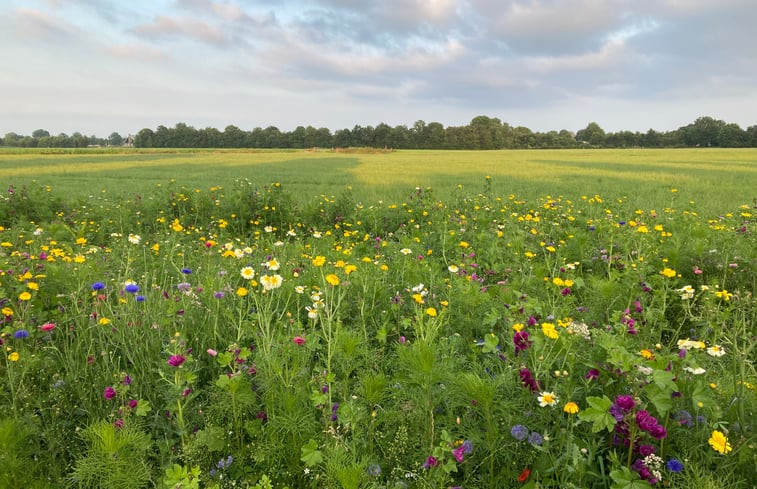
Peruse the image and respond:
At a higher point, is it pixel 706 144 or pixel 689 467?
pixel 706 144

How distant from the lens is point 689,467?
63.6 inches

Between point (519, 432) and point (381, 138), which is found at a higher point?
point (381, 138)

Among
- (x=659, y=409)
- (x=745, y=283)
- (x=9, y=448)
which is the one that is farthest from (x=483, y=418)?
(x=745, y=283)

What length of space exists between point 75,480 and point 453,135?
9284 cm

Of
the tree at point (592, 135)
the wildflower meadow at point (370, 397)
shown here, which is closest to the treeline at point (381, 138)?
the tree at point (592, 135)

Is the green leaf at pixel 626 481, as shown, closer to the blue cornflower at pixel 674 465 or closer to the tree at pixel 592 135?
the blue cornflower at pixel 674 465

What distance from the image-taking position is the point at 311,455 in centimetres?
164

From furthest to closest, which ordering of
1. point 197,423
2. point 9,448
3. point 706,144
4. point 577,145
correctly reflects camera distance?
point 577,145 < point 706,144 < point 197,423 < point 9,448

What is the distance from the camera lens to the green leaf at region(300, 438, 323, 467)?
161 centimetres

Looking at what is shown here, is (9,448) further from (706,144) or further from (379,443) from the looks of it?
(706,144)

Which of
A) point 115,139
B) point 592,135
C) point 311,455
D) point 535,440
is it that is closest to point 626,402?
point 535,440

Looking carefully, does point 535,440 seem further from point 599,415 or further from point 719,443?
point 719,443

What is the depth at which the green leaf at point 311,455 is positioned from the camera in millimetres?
1609

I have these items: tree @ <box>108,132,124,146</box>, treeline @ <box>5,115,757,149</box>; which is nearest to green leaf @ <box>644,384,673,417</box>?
treeline @ <box>5,115,757,149</box>
